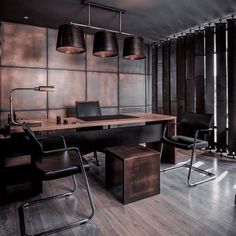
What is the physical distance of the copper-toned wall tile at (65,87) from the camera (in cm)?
453

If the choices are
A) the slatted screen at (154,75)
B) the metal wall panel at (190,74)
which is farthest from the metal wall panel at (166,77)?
the metal wall panel at (190,74)

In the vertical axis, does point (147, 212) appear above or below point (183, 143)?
below

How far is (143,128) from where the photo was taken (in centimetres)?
350

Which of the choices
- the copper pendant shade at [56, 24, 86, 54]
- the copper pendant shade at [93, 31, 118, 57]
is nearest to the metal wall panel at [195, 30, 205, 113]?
the copper pendant shade at [93, 31, 118, 57]

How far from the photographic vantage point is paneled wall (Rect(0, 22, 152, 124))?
4.11 metres

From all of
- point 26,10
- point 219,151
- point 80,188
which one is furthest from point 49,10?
point 219,151

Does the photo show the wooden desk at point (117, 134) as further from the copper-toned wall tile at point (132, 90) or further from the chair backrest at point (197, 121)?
the copper-toned wall tile at point (132, 90)

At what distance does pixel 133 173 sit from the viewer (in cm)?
235

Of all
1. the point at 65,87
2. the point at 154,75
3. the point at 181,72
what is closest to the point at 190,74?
the point at 181,72

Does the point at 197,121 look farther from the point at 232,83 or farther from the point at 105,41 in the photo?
the point at 105,41

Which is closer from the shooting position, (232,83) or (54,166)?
(54,166)

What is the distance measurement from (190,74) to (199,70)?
234 millimetres

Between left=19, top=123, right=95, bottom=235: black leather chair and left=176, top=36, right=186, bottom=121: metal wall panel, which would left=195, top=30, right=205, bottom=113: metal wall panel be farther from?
left=19, top=123, right=95, bottom=235: black leather chair

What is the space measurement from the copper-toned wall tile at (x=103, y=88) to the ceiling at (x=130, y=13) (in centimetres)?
113
